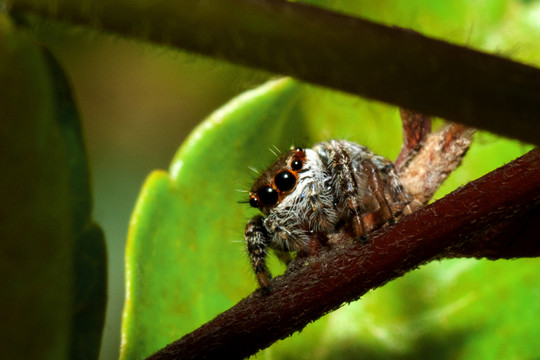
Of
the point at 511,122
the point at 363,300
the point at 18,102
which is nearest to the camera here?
the point at 511,122

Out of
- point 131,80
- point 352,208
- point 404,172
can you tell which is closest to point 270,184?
point 352,208

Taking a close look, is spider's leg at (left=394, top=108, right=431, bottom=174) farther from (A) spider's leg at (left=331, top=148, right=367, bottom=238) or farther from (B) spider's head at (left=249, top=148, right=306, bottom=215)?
(B) spider's head at (left=249, top=148, right=306, bottom=215)

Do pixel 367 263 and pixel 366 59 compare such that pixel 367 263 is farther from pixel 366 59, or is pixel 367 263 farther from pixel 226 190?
pixel 226 190

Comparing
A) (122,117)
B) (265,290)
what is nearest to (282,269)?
(265,290)

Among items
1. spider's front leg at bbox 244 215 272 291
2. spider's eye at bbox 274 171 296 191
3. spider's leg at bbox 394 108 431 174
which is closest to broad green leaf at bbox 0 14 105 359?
spider's front leg at bbox 244 215 272 291

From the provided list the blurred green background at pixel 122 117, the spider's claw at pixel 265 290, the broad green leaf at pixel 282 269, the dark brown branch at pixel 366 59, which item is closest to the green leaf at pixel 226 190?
the broad green leaf at pixel 282 269

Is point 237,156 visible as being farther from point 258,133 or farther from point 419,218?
point 419,218
